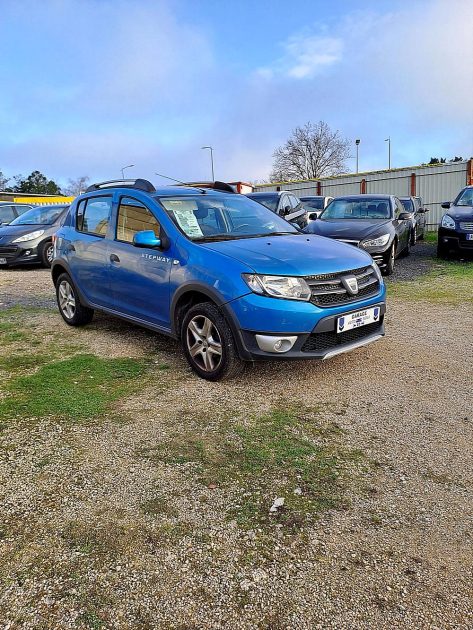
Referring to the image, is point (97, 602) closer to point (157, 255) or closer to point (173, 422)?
point (173, 422)

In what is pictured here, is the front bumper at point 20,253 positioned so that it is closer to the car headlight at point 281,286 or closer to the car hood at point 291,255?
the car hood at point 291,255

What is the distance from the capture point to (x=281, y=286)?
3941mm

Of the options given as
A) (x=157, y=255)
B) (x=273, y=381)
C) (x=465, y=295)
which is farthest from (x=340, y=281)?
(x=465, y=295)

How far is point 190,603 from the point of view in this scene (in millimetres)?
1992

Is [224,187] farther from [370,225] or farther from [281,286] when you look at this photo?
[370,225]

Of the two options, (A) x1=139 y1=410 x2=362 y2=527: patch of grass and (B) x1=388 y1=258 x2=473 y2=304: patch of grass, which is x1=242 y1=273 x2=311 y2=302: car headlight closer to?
(A) x1=139 y1=410 x2=362 y2=527: patch of grass

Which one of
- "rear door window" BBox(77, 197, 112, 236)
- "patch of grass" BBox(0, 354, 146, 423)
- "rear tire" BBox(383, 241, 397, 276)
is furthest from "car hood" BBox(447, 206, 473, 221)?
"patch of grass" BBox(0, 354, 146, 423)

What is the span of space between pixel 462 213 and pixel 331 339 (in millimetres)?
7871

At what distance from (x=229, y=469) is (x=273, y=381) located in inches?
57.7

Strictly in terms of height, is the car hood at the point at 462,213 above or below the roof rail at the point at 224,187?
below

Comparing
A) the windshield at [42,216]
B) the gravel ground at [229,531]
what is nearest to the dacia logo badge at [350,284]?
the gravel ground at [229,531]

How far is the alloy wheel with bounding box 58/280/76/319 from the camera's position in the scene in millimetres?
6379

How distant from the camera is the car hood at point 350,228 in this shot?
904 centimetres

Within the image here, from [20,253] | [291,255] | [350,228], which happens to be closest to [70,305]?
[291,255]
